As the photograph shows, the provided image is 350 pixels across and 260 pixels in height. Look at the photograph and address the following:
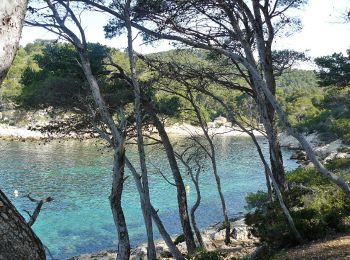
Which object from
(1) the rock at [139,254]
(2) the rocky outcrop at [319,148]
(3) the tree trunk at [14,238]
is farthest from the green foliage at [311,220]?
(2) the rocky outcrop at [319,148]

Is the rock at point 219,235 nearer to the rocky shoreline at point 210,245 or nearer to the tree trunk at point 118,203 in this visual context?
the rocky shoreline at point 210,245

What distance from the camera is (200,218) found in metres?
19.3

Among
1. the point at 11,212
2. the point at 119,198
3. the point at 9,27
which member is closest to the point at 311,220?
the point at 119,198

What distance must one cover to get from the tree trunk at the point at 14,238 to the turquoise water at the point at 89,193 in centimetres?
855

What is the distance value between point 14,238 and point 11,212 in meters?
0.11

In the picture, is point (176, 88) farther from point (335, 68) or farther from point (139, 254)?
point (335, 68)

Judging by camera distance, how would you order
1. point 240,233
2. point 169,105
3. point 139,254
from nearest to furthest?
point 169,105, point 139,254, point 240,233

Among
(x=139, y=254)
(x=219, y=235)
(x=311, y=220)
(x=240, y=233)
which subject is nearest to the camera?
(x=311, y=220)

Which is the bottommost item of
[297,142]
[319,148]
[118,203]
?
[319,148]

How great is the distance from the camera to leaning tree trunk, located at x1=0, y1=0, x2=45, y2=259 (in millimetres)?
1496

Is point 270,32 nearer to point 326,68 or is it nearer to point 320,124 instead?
point 326,68

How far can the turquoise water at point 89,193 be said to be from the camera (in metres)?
16.9

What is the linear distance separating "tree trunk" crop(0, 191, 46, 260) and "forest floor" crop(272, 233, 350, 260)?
499cm

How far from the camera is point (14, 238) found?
152 centimetres
